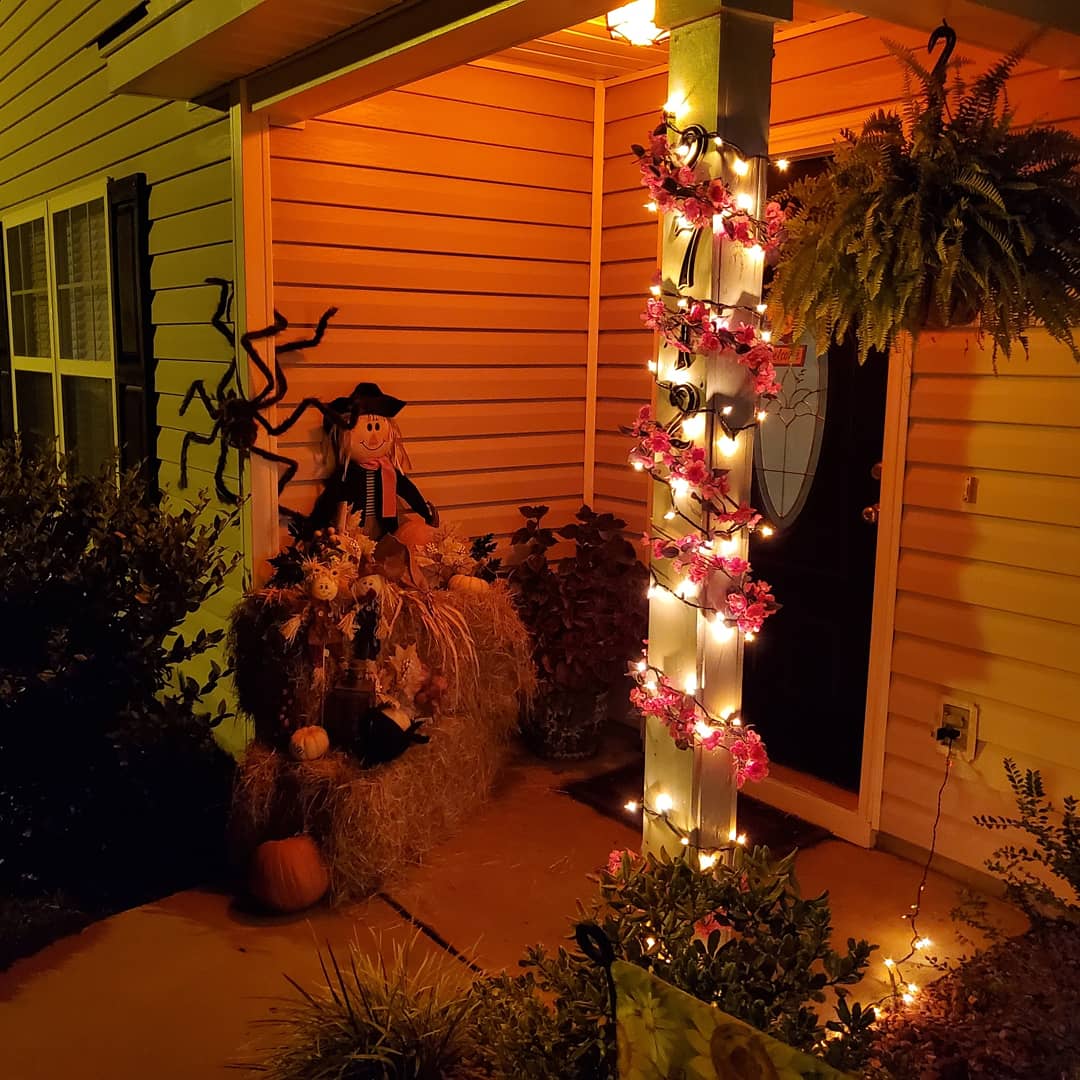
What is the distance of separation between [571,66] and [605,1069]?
150 inches

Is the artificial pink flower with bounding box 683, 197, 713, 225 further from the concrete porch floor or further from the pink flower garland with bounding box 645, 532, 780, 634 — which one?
the concrete porch floor

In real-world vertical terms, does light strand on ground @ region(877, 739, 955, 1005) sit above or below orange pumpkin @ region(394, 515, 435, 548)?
below

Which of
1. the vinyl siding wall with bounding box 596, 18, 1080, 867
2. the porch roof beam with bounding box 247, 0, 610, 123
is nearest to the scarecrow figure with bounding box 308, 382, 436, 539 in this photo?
the porch roof beam with bounding box 247, 0, 610, 123

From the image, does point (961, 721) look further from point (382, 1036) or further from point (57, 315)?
point (57, 315)

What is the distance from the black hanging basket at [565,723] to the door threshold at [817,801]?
75 cm

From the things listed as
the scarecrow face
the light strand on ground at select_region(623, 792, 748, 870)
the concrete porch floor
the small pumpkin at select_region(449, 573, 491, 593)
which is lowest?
the concrete porch floor

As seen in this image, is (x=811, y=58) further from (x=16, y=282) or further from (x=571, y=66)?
(x=16, y=282)

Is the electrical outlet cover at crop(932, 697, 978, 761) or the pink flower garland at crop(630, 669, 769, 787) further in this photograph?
the electrical outlet cover at crop(932, 697, 978, 761)

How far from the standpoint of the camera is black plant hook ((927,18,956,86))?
2.26 meters

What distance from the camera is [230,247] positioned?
155 inches

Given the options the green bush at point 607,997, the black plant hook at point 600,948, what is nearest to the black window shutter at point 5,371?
the green bush at point 607,997

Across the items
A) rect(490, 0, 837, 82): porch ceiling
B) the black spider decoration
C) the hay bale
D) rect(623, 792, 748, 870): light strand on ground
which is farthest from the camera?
rect(490, 0, 837, 82): porch ceiling

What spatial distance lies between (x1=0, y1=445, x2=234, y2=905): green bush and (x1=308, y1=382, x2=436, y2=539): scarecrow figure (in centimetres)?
51

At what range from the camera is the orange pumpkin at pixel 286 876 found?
11.0ft
